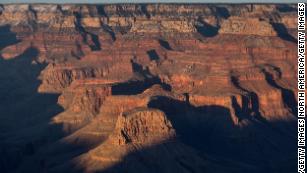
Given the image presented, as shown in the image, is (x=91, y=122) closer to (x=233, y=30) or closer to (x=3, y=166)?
(x=3, y=166)

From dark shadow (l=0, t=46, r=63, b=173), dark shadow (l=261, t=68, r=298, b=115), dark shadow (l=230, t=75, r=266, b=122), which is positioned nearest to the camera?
dark shadow (l=0, t=46, r=63, b=173)

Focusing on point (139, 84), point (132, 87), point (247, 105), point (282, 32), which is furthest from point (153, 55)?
point (247, 105)

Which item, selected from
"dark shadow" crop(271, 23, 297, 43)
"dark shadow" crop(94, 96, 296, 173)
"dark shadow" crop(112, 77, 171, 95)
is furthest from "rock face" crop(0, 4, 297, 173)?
"dark shadow" crop(271, 23, 297, 43)

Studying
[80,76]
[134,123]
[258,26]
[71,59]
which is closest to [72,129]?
[134,123]

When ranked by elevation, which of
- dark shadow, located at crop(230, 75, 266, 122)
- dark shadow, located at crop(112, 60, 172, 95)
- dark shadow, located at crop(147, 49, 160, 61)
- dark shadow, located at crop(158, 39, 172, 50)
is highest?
dark shadow, located at crop(158, 39, 172, 50)

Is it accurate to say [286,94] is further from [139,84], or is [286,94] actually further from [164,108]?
Answer: [164,108]

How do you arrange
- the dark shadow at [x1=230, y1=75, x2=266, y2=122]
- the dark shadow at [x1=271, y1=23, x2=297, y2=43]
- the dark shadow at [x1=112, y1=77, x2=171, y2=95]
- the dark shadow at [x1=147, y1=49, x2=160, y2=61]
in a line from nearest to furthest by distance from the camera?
the dark shadow at [x1=230, y1=75, x2=266, y2=122], the dark shadow at [x1=112, y1=77, x2=171, y2=95], the dark shadow at [x1=271, y1=23, x2=297, y2=43], the dark shadow at [x1=147, y1=49, x2=160, y2=61]

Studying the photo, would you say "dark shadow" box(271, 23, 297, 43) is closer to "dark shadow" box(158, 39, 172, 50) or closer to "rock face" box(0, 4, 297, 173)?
"rock face" box(0, 4, 297, 173)
